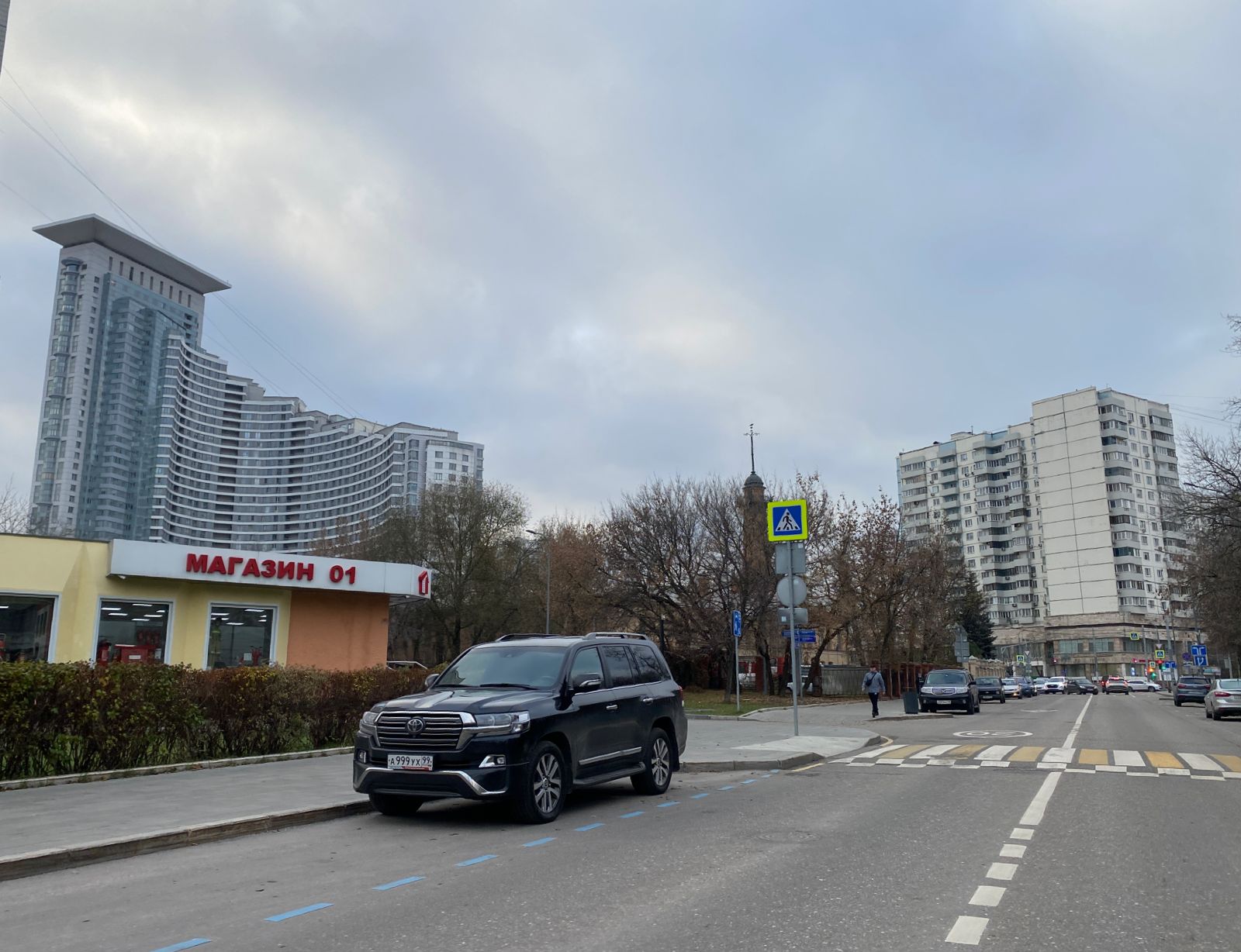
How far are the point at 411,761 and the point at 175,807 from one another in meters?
2.86

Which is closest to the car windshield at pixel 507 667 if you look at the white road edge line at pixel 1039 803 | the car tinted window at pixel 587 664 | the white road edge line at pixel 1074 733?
the car tinted window at pixel 587 664

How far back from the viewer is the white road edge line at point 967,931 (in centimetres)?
516

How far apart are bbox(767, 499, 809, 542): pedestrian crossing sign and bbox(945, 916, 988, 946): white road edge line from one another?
14031 millimetres


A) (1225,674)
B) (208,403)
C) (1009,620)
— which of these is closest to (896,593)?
(1225,674)

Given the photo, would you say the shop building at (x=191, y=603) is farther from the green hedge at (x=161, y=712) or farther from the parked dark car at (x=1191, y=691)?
the parked dark car at (x=1191, y=691)

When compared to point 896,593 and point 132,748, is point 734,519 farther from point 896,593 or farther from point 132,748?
point 132,748

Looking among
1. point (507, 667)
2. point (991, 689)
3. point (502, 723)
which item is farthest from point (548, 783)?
point (991, 689)

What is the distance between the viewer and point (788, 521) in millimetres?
19750

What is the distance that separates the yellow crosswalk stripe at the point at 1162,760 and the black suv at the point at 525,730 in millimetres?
8319

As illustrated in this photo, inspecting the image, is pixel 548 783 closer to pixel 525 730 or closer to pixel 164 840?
pixel 525 730

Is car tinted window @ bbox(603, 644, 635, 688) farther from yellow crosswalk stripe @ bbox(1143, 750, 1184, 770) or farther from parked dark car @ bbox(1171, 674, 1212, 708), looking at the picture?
parked dark car @ bbox(1171, 674, 1212, 708)

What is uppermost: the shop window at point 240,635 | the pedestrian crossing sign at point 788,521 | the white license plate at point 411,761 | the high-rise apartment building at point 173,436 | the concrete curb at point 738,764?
the high-rise apartment building at point 173,436

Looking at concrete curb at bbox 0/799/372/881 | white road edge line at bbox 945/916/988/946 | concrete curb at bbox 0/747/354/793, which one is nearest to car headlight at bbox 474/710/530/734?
concrete curb at bbox 0/799/372/881

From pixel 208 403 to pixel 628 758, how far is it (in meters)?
188
